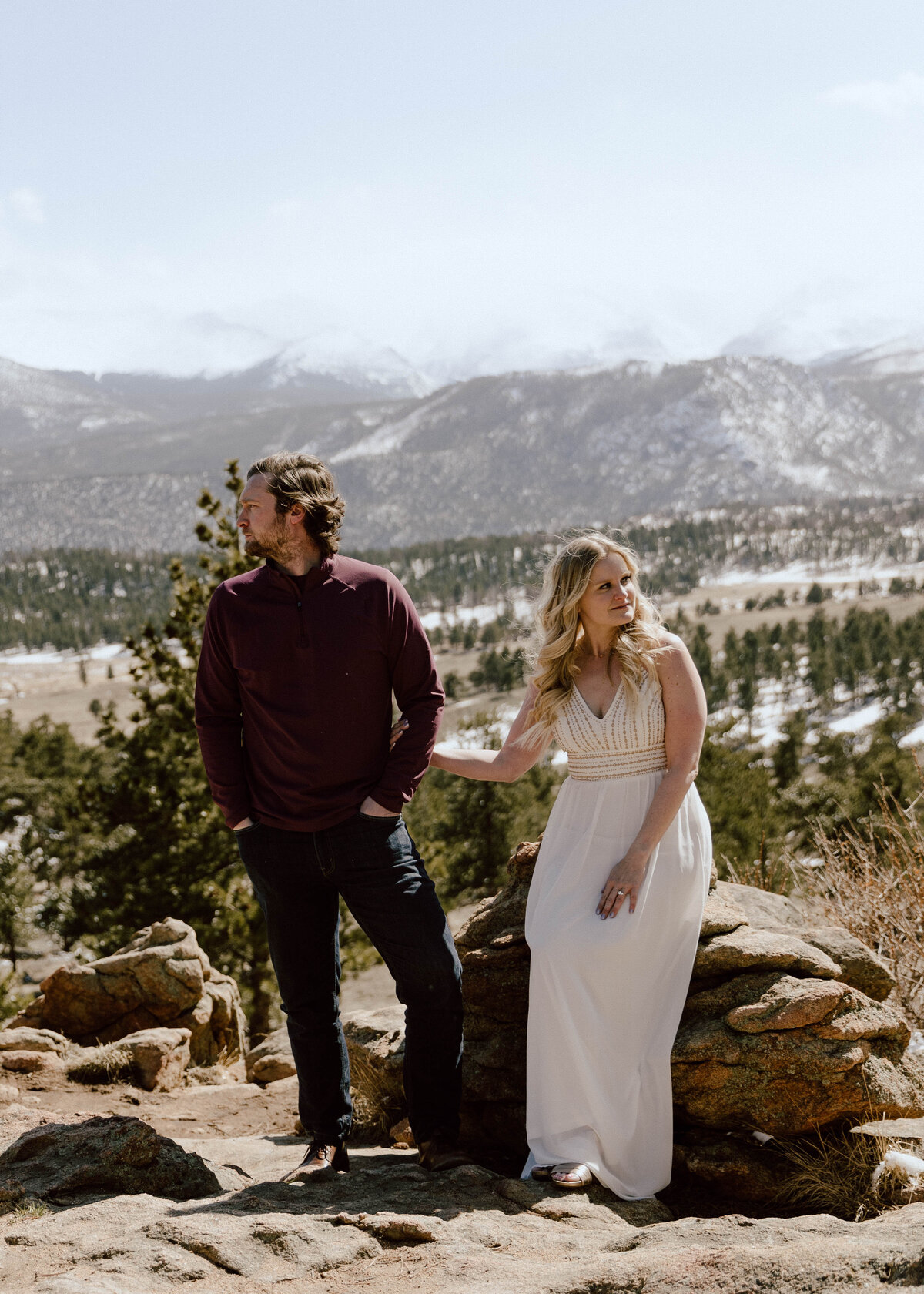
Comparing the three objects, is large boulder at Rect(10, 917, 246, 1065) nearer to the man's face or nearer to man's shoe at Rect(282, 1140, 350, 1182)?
man's shoe at Rect(282, 1140, 350, 1182)

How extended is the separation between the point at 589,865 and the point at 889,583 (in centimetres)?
18019

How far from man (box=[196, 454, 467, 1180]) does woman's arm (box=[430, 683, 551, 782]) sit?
1.77 ft

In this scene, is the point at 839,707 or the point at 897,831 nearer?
the point at 897,831

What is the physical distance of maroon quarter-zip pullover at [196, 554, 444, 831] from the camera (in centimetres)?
394

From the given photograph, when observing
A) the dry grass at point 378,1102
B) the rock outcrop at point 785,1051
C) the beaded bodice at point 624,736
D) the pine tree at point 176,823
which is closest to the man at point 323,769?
the beaded bodice at point 624,736

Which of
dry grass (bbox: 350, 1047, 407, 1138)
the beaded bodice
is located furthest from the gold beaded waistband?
dry grass (bbox: 350, 1047, 407, 1138)

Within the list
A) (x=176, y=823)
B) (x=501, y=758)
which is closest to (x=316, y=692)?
(x=501, y=758)

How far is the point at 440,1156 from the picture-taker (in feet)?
13.5

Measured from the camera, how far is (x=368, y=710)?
4.01 meters

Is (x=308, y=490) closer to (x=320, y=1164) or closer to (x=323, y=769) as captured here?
(x=323, y=769)

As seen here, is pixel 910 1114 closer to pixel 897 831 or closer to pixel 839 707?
pixel 897 831

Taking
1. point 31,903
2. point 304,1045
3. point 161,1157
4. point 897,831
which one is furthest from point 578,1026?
point 31,903

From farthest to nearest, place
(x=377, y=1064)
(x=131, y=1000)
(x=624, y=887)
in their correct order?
(x=131, y=1000)
(x=377, y=1064)
(x=624, y=887)

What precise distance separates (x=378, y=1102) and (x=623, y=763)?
6.99 ft
